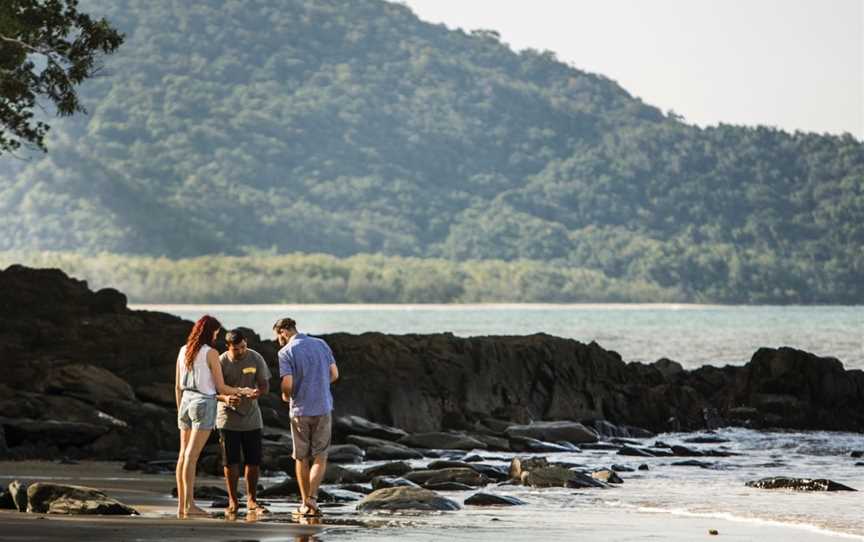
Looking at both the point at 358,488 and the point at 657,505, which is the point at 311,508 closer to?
the point at 358,488

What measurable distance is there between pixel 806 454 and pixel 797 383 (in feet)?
25.2

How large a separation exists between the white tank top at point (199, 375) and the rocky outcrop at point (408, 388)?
8.13m

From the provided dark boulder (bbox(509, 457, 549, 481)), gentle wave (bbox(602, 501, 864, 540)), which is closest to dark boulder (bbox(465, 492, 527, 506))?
gentle wave (bbox(602, 501, 864, 540))

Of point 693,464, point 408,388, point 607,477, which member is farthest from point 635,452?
point 607,477

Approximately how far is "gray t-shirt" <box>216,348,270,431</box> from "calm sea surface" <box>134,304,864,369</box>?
61.1 m

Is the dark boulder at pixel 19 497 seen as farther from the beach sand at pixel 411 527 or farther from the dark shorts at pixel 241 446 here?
the dark shorts at pixel 241 446

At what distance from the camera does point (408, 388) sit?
3284cm

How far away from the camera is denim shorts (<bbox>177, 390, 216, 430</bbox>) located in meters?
15.9

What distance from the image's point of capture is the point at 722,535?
1549 cm

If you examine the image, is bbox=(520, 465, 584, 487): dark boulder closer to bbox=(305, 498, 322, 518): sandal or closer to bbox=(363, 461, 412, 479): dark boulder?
bbox=(363, 461, 412, 479): dark boulder

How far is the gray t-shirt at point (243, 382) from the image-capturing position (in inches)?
656

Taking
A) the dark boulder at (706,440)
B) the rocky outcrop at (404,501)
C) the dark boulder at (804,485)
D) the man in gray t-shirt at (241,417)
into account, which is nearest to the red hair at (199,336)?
the man in gray t-shirt at (241,417)

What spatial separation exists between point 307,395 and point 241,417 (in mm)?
770

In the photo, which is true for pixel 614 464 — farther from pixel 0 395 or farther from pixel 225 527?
pixel 225 527
